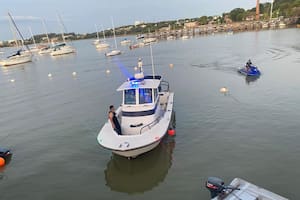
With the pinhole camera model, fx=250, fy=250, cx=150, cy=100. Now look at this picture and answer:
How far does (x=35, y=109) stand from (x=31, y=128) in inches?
210

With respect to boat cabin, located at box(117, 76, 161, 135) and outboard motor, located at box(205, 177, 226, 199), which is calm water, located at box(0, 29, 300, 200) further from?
boat cabin, located at box(117, 76, 161, 135)

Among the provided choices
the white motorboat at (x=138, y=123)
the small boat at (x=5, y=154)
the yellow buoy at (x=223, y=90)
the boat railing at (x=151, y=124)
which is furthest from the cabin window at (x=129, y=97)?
the yellow buoy at (x=223, y=90)

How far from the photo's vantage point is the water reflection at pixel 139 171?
34.1 ft

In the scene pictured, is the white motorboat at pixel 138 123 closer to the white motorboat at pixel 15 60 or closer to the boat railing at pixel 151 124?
the boat railing at pixel 151 124

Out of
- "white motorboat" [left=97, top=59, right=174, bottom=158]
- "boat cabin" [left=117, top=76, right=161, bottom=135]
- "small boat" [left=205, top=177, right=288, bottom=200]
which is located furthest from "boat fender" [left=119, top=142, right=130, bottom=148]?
"small boat" [left=205, top=177, right=288, bottom=200]

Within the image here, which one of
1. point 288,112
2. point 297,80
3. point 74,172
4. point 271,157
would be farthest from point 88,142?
point 297,80

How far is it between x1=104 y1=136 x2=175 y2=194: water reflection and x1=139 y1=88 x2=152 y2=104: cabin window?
258cm

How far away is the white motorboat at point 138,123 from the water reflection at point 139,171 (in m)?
0.74

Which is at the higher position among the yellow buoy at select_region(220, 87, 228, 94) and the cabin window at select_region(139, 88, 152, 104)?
the cabin window at select_region(139, 88, 152, 104)

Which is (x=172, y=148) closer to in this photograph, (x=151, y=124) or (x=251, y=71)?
(x=151, y=124)

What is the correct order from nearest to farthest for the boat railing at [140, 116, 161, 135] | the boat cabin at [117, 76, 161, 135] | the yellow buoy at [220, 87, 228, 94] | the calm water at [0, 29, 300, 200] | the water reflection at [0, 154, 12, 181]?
1. the calm water at [0, 29, 300, 200]
2. the water reflection at [0, 154, 12, 181]
3. the boat railing at [140, 116, 161, 135]
4. the boat cabin at [117, 76, 161, 135]
5. the yellow buoy at [220, 87, 228, 94]

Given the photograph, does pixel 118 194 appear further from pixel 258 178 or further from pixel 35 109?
pixel 35 109

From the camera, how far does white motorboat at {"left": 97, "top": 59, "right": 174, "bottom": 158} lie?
1085cm

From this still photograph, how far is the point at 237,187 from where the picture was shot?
7863 millimetres
